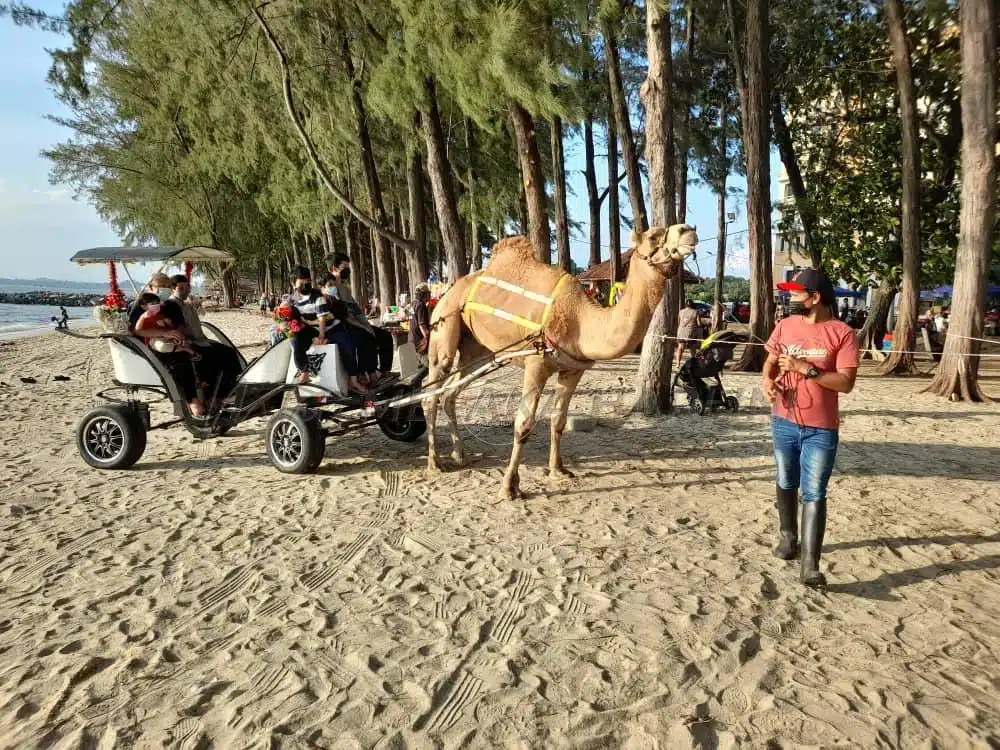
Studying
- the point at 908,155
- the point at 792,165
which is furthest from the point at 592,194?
the point at 908,155

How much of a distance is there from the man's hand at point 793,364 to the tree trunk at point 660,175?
5.07m

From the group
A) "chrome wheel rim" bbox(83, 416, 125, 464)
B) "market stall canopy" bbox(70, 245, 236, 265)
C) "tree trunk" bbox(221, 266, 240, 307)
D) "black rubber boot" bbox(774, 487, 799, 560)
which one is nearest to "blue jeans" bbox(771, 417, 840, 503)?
"black rubber boot" bbox(774, 487, 799, 560)

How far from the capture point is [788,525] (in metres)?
4.46

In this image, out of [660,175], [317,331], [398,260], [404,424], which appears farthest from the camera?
[398,260]

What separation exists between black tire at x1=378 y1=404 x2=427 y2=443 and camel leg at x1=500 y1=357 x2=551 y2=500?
7.05ft

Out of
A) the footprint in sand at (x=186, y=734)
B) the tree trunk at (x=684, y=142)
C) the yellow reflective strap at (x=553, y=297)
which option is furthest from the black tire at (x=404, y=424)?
the tree trunk at (x=684, y=142)

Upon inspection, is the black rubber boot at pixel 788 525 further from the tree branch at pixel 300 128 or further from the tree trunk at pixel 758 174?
the tree branch at pixel 300 128

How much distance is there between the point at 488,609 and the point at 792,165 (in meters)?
17.6

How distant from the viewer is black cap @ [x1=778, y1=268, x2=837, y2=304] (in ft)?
12.7

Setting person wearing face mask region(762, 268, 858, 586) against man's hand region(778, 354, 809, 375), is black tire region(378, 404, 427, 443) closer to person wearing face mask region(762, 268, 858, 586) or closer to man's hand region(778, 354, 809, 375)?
person wearing face mask region(762, 268, 858, 586)

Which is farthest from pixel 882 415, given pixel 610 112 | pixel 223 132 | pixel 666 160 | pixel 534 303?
pixel 223 132

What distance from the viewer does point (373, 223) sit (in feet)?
45.5

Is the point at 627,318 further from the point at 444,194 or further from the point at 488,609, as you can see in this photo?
the point at 444,194

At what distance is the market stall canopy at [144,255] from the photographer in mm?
8031
